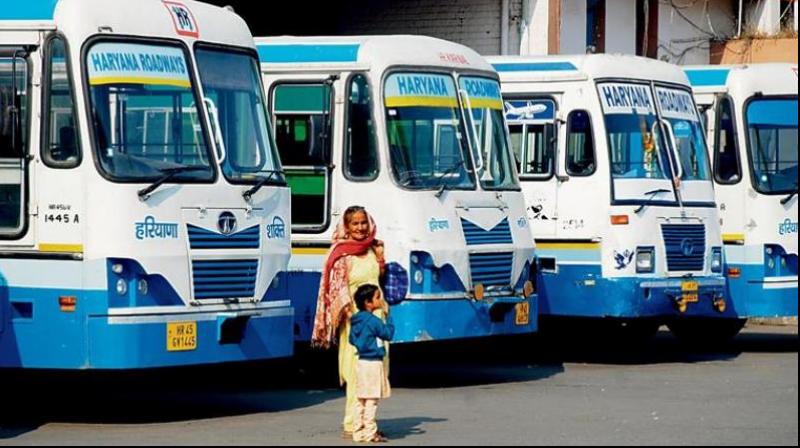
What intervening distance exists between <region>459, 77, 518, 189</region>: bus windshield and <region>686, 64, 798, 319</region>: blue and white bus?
387 centimetres

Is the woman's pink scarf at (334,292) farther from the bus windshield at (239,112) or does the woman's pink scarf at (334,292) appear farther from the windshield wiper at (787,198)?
the windshield wiper at (787,198)

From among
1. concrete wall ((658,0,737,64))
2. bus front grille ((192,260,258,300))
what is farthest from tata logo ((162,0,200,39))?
concrete wall ((658,0,737,64))

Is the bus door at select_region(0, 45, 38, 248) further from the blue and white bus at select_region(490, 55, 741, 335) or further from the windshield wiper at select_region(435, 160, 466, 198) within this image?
the blue and white bus at select_region(490, 55, 741, 335)

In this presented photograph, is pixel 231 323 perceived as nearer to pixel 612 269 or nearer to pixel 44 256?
pixel 44 256

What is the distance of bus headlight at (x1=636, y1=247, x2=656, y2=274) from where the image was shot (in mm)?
18328

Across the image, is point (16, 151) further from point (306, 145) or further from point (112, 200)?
point (306, 145)

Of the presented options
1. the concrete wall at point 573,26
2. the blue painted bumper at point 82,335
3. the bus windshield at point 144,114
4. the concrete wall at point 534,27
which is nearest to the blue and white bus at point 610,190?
the bus windshield at point 144,114

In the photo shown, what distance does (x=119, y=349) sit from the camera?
41.3 feet

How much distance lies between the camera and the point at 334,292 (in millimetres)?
12945

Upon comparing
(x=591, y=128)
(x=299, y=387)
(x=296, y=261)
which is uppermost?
(x=591, y=128)

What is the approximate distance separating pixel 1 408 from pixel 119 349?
2.53 metres

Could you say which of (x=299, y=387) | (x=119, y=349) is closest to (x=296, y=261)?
(x=299, y=387)

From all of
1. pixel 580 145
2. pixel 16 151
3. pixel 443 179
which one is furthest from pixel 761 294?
pixel 16 151

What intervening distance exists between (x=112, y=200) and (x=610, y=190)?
6888 millimetres
